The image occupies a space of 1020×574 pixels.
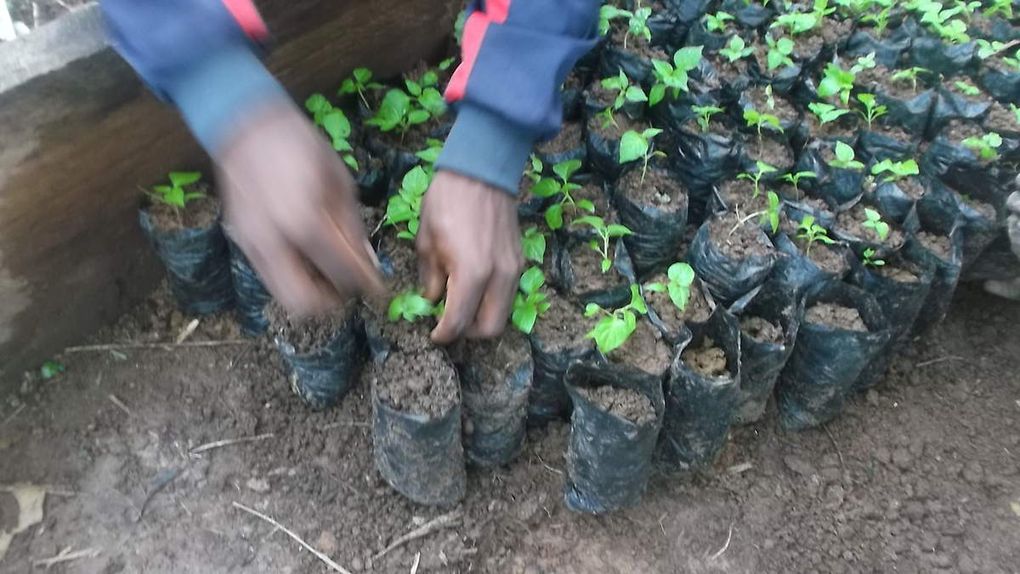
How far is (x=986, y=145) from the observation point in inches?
86.3

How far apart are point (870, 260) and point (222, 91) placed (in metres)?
1.63

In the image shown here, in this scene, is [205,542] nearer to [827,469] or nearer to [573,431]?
[573,431]

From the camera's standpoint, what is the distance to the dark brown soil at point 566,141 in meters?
2.16

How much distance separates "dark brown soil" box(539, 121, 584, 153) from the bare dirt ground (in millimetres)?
756

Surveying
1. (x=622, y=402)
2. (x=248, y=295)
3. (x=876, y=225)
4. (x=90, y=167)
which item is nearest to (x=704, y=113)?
(x=876, y=225)

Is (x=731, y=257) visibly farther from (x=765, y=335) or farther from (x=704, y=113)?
(x=704, y=113)

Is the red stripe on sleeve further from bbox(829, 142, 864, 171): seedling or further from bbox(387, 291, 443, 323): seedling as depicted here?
bbox(829, 142, 864, 171): seedling

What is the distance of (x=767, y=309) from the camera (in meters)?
1.92

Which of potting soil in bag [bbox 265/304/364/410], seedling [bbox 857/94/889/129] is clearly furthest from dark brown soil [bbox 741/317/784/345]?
potting soil in bag [bbox 265/304/364/410]

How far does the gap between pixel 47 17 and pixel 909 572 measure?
2434mm

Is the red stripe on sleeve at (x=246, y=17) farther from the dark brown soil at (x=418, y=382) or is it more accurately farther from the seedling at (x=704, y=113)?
the seedling at (x=704, y=113)

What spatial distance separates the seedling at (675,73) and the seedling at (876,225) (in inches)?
23.1

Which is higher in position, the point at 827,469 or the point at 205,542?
the point at 205,542

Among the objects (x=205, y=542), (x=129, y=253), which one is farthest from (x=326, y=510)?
(x=129, y=253)
